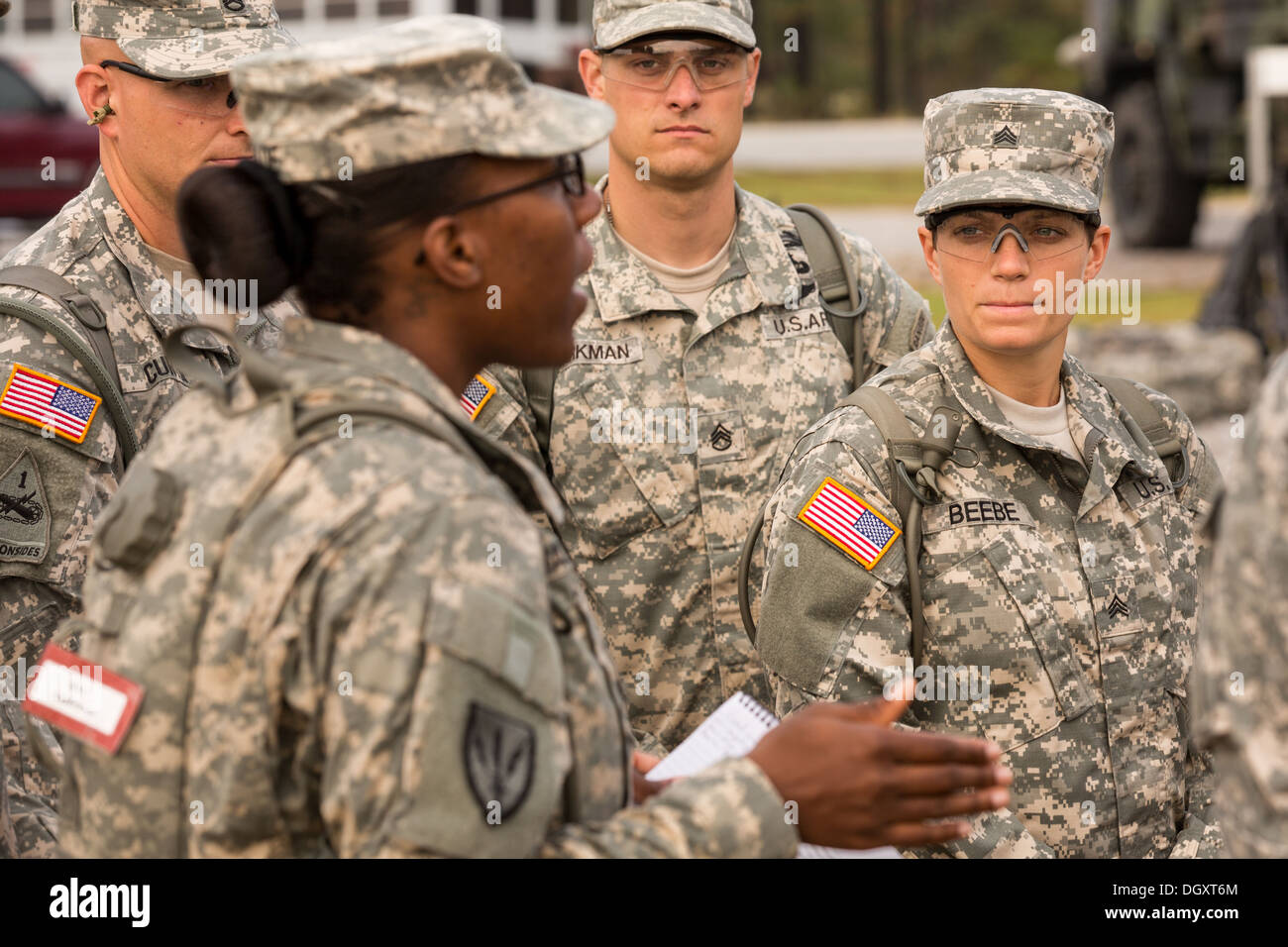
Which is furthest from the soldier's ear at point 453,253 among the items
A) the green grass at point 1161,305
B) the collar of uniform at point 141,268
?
the green grass at point 1161,305

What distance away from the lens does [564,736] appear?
1907 millimetres

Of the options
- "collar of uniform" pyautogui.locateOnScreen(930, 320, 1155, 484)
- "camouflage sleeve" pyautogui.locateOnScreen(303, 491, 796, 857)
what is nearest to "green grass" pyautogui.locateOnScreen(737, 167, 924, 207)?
"collar of uniform" pyautogui.locateOnScreen(930, 320, 1155, 484)

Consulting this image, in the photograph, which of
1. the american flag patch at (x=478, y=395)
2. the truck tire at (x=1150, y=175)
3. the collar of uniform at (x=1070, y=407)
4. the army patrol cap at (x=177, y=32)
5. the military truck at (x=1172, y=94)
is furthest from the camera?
the truck tire at (x=1150, y=175)

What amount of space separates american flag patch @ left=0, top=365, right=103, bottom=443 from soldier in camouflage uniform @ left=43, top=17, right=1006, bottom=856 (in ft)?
3.63

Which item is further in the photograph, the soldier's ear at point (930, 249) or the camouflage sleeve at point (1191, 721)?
the soldier's ear at point (930, 249)

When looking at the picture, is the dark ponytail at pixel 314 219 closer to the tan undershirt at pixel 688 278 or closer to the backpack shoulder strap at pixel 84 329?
the backpack shoulder strap at pixel 84 329

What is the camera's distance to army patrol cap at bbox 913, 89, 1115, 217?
330 cm

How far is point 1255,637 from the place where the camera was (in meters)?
1.91

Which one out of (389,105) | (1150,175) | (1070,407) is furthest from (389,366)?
(1150,175)

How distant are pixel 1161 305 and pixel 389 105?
13817mm

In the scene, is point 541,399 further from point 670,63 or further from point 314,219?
point 314,219

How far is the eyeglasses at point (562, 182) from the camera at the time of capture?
2082 millimetres

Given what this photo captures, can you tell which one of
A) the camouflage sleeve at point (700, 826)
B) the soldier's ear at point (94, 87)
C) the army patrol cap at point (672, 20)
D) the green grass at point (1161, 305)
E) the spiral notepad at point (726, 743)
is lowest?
the camouflage sleeve at point (700, 826)

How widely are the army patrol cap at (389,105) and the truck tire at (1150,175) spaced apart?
15796mm
